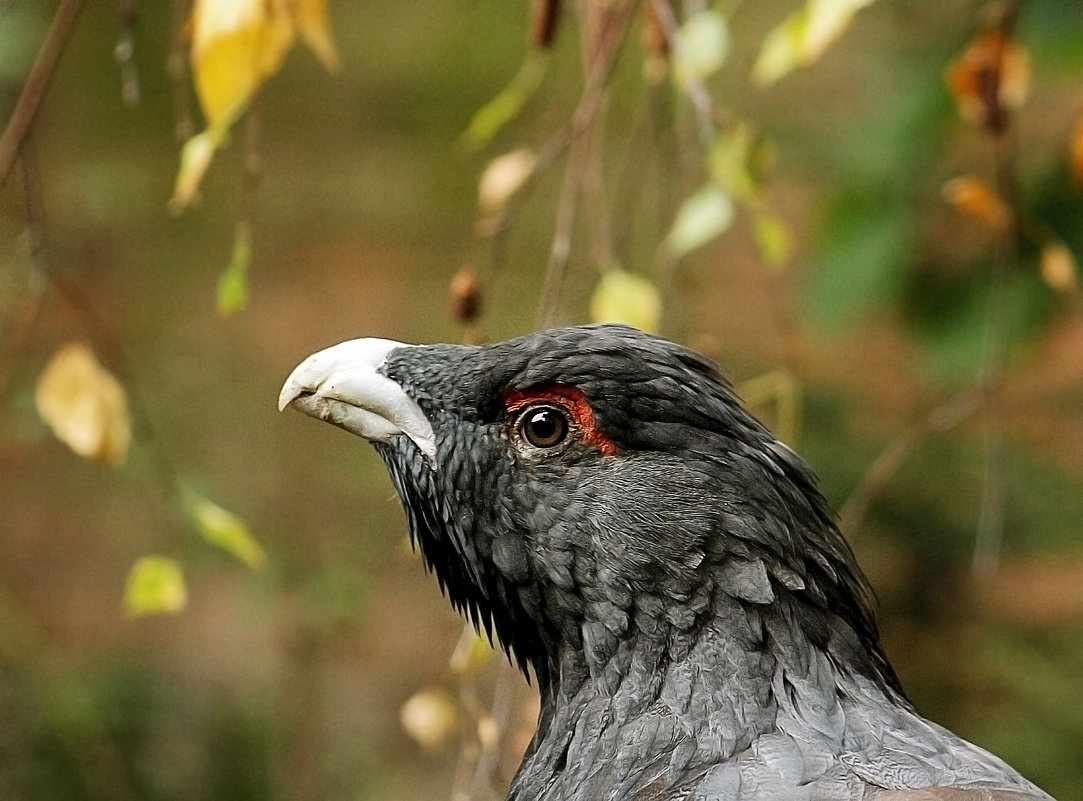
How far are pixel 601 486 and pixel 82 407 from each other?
4.24 feet

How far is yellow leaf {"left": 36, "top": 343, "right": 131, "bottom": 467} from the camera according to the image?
2900 mm

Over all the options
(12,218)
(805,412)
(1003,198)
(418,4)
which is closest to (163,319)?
(12,218)

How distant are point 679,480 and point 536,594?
333 mm

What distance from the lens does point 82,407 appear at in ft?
9.53

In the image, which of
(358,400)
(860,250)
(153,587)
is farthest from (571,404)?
(860,250)

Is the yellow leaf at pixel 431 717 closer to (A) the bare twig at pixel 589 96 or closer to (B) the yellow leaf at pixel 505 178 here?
(A) the bare twig at pixel 589 96

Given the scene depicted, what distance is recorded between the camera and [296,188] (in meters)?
7.15

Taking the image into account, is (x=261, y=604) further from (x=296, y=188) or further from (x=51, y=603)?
(x=296, y=188)

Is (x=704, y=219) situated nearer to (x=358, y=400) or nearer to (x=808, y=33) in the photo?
(x=808, y=33)

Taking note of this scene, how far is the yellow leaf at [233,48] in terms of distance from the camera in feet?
8.07

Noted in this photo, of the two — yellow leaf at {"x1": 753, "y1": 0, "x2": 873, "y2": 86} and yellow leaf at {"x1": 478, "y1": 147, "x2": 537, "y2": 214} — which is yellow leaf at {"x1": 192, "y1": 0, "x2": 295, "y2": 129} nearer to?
yellow leaf at {"x1": 478, "y1": 147, "x2": 537, "y2": 214}

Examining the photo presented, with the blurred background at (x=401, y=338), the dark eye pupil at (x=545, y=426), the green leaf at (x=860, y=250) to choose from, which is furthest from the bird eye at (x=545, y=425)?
the green leaf at (x=860, y=250)

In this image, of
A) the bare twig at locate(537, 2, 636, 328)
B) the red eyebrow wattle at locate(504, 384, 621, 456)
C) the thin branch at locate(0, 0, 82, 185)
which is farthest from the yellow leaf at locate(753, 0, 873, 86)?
the thin branch at locate(0, 0, 82, 185)

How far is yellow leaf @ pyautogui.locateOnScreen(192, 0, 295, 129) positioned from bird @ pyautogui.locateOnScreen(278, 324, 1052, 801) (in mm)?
577
